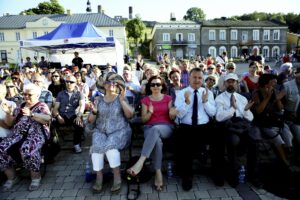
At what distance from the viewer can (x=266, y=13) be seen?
282 ft

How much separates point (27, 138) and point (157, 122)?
74.7 inches

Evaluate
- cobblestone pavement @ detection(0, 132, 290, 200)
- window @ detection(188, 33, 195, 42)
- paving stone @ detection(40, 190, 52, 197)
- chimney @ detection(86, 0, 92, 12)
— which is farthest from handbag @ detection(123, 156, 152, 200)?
chimney @ detection(86, 0, 92, 12)

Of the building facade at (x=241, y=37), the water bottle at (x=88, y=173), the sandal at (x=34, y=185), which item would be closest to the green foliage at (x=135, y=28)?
the building facade at (x=241, y=37)

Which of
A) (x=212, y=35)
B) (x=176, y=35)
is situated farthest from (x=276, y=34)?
(x=176, y=35)

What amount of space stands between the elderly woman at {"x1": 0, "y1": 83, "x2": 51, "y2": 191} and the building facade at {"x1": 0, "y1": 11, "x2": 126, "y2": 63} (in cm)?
4288

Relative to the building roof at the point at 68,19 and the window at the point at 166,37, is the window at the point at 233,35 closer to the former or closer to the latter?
the window at the point at 166,37

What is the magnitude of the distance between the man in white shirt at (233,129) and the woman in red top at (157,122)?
0.75m

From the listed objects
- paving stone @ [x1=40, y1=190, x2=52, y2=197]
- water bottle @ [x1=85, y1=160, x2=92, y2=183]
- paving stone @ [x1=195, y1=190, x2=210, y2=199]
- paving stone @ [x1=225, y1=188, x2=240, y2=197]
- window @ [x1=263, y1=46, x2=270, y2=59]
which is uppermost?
window @ [x1=263, y1=46, x2=270, y2=59]

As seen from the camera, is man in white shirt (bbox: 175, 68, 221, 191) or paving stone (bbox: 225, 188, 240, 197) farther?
man in white shirt (bbox: 175, 68, 221, 191)

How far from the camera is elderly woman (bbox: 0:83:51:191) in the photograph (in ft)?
12.1

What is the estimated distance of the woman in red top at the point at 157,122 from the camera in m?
3.62

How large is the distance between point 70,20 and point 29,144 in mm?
47061

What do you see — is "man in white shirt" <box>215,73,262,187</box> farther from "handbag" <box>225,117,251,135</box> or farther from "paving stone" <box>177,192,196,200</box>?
"paving stone" <box>177,192,196,200</box>

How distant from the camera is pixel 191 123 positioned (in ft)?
12.7
